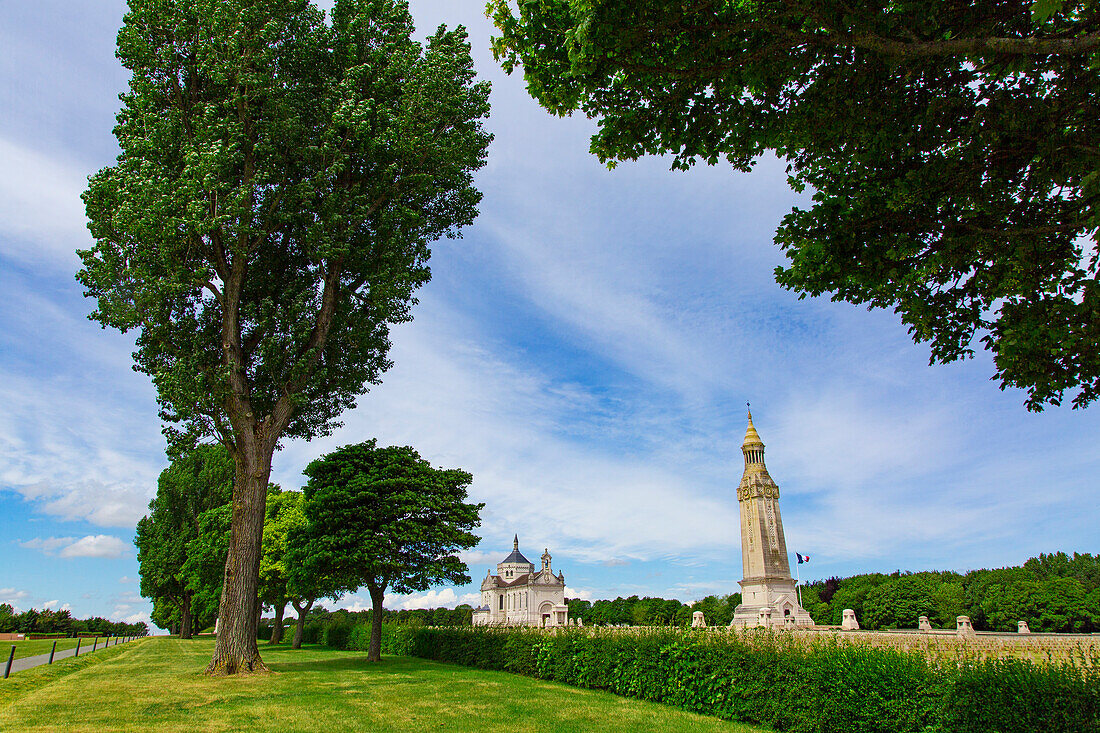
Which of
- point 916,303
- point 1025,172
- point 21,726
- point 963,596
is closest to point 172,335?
point 21,726

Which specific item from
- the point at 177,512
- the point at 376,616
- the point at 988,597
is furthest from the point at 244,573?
the point at 988,597

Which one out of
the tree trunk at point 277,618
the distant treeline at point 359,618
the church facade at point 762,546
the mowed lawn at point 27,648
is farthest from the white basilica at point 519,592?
the mowed lawn at point 27,648

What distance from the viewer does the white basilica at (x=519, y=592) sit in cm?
9338

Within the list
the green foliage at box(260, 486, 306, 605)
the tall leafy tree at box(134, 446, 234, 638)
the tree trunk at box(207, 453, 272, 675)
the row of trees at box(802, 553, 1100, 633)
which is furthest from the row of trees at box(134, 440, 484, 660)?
the row of trees at box(802, 553, 1100, 633)

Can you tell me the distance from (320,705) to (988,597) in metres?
72.3

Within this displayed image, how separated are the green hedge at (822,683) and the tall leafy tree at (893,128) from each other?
12.2 feet

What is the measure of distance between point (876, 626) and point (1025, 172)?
262 feet

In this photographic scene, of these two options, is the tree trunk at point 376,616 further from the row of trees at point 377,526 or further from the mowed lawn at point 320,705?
the mowed lawn at point 320,705

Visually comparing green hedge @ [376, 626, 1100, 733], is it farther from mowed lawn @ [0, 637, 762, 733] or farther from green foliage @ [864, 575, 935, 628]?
green foliage @ [864, 575, 935, 628]

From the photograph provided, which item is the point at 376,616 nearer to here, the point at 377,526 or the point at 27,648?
the point at 377,526

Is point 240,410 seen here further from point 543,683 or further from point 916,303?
point 916,303

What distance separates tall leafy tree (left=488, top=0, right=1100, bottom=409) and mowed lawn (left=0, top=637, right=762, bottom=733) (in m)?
8.25

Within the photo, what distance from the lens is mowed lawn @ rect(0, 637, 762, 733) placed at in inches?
412

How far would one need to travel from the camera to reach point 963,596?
209 feet
